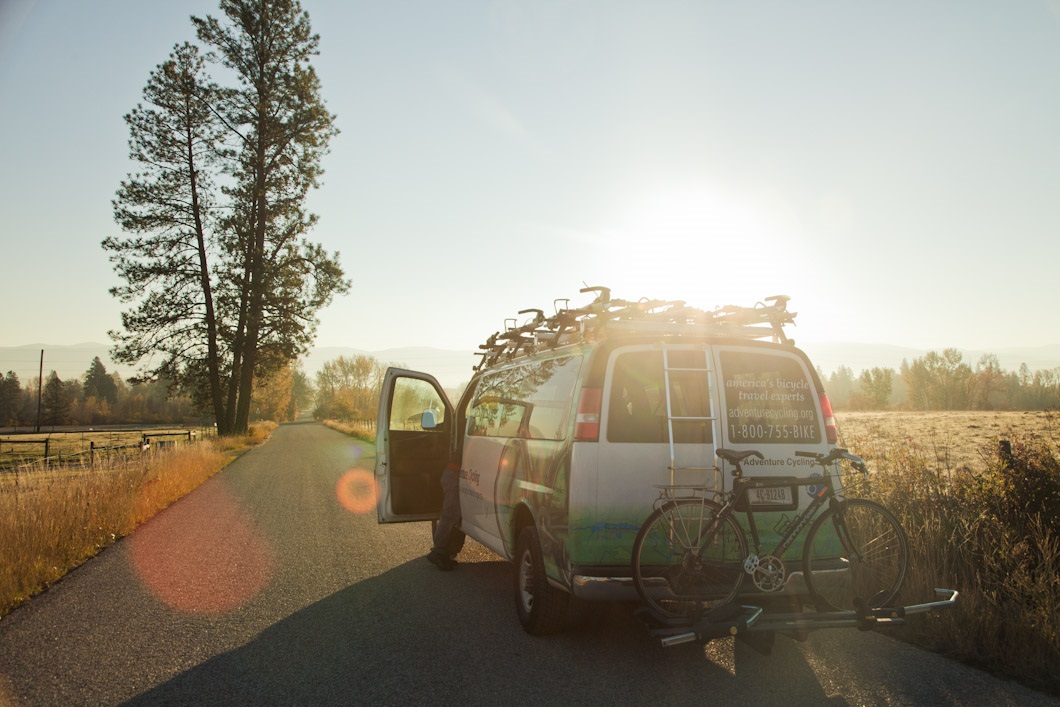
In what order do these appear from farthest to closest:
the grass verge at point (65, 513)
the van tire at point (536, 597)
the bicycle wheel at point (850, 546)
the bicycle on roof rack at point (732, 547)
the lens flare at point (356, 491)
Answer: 1. the lens flare at point (356, 491)
2. the grass verge at point (65, 513)
3. the van tire at point (536, 597)
4. the bicycle wheel at point (850, 546)
5. the bicycle on roof rack at point (732, 547)

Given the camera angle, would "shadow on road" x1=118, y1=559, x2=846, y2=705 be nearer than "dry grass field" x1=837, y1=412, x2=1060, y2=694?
Yes

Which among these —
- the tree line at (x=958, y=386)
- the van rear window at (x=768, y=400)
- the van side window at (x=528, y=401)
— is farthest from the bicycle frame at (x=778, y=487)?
the tree line at (x=958, y=386)

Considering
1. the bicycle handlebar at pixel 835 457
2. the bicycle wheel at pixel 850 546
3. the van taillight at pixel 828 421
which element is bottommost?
the bicycle wheel at pixel 850 546

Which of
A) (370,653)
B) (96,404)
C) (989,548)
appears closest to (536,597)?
(370,653)

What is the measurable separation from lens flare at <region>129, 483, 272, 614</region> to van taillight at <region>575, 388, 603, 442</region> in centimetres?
358

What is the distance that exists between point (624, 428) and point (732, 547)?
107 centimetres

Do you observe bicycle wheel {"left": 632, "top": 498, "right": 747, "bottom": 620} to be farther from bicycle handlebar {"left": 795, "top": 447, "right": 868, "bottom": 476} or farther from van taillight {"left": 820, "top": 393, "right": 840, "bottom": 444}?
van taillight {"left": 820, "top": 393, "right": 840, "bottom": 444}

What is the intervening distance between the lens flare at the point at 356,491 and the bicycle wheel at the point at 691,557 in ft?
28.1

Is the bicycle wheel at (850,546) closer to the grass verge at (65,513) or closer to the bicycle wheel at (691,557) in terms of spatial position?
the bicycle wheel at (691,557)

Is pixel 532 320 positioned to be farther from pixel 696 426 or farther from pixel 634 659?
pixel 634 659

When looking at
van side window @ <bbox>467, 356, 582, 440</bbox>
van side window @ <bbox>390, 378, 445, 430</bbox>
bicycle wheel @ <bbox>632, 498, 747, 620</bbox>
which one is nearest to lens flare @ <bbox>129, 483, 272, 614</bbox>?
van side window @ <bbox>390, 378, 445, 430</bbox>

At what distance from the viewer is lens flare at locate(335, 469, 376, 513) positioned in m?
12.6

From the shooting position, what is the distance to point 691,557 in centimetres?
446

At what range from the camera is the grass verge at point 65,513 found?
6836 mm
